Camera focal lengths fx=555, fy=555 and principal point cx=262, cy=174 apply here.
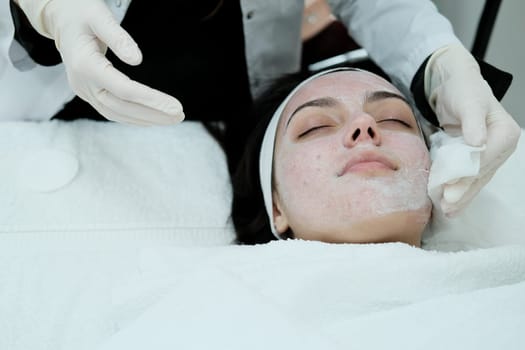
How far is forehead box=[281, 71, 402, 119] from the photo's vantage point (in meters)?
1.18

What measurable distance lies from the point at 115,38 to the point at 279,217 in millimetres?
498

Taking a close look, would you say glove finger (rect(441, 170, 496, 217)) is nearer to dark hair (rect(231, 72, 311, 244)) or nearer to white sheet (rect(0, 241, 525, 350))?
white sheet (rect(0, 241, 525, 350))

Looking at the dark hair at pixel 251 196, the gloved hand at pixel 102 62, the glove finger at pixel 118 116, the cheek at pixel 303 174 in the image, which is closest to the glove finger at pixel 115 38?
the gloved hand at pixel 102 62

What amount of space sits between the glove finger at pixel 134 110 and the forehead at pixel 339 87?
0.32m

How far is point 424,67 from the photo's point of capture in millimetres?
1316

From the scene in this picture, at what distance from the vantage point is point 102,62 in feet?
3.39

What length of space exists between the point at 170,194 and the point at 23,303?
0.42 metres

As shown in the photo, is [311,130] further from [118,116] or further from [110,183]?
[110,183]

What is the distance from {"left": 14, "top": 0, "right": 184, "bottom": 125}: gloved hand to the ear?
0.31 metres

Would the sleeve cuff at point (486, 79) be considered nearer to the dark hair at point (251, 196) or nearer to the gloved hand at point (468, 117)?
the gloved hand at point (468, 117)

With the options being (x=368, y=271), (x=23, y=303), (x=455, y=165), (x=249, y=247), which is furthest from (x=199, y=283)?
(x=455, y=165)

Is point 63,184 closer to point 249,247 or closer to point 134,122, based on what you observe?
point 134,122

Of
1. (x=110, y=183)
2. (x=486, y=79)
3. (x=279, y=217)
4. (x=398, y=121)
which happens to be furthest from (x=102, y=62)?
(x=486, y=79)

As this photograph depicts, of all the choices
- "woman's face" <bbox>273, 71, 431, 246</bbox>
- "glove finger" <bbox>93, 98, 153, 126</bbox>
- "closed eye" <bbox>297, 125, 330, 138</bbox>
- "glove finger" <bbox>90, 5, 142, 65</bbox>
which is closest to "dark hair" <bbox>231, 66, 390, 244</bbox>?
"woman's face" <bbox>273, 71, 431, 246</bbox>
